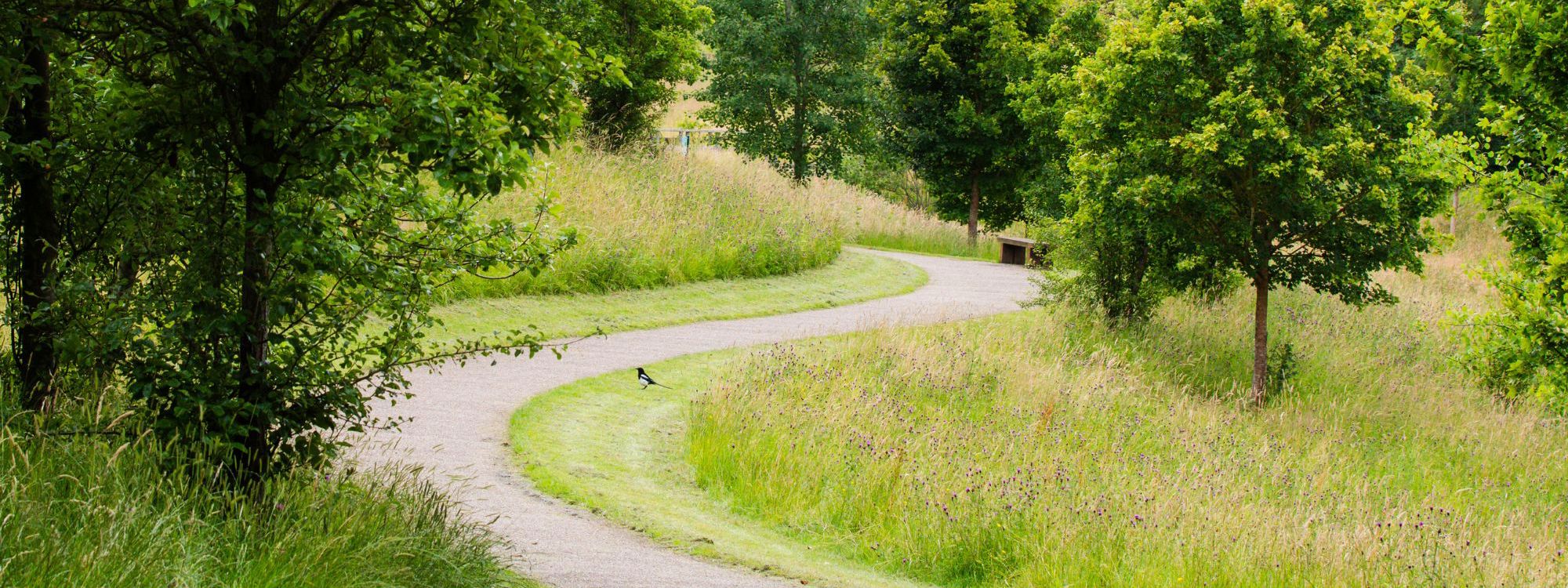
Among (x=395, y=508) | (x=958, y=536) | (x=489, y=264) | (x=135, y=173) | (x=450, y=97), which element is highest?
(x=450, y=97)

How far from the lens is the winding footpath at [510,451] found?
6781 millimetres

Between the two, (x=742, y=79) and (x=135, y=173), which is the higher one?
(x=742, y=79)

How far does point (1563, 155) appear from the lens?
988 cm

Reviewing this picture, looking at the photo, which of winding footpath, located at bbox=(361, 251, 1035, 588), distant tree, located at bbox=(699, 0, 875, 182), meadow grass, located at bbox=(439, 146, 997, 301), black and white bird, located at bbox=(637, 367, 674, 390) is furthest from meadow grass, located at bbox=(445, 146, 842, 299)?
distant tree, located at bbox=(699, 0, 875, 182)

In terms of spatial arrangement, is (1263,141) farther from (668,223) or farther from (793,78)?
(793,78)

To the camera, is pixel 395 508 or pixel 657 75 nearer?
pixel 395 508

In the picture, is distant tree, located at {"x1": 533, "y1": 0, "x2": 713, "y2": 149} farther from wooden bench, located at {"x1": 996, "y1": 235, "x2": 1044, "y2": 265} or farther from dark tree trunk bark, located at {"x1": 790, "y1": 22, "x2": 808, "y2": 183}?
wooden bench, located at {"x1": 996, "y1": 235, "x2": 1044, "y2": 265}

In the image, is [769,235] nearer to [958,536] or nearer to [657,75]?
[657,75]

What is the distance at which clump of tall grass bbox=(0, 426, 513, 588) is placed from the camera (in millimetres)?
4461

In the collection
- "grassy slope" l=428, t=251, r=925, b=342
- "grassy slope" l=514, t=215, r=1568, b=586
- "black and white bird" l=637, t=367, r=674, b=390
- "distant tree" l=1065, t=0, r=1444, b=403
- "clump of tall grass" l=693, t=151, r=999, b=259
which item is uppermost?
"distant tree" l=1065, t=0, r=1444, b=403

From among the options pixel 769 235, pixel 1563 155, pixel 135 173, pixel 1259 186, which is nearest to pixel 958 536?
pixel 135 173

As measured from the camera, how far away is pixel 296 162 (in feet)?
16.7

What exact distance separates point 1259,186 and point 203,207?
12.6m

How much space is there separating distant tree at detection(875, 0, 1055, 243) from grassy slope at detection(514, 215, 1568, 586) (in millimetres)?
13767
